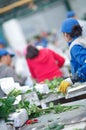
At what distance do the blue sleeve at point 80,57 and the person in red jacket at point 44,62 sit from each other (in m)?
3.27

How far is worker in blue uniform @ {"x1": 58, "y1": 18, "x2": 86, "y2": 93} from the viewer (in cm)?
496

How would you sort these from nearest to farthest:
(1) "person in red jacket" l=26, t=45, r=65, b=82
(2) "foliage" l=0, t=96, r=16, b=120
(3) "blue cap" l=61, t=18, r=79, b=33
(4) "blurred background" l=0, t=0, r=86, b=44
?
(2) "foliage" l=0, t=96, r=16, b=120
(3) "blue cap" l=61, t=18, r=79, b=33
(1) "person in red jacket" l=26, t=45, r=65, b=82
(4) "blurred background" l=0, t=0, r=86, b=44

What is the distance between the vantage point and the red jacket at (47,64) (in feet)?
27.8

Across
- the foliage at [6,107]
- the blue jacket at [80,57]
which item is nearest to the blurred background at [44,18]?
the blue jacket at [80,57]

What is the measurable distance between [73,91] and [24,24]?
20.0m

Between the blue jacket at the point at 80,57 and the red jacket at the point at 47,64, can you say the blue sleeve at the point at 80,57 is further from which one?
the red jacket at the point at 47,64

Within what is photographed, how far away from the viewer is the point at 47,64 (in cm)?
860

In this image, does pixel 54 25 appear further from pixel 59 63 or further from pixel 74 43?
pixel 74 43

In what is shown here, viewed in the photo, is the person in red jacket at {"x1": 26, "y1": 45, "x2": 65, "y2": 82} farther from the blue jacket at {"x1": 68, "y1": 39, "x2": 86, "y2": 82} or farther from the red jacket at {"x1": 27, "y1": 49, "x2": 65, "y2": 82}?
the blue jacket at {"x1": 68, "y1": 39, "x2": 86, "y2": 82}

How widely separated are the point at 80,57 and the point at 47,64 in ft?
11.9

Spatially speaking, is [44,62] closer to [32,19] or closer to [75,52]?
[75,52]

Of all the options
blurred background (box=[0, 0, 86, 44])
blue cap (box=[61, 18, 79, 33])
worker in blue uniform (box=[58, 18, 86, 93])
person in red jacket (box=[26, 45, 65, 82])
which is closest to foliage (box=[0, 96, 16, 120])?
worker in blue uniform (box=[58, 18, 86, 93])

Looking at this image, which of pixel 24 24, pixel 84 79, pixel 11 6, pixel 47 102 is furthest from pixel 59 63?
pixel 24 24

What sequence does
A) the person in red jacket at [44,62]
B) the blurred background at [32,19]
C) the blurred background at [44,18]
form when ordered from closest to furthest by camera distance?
the person in red jacket at [44,62]
the blurred background at [32,19]
the blurred background at [44,18]
